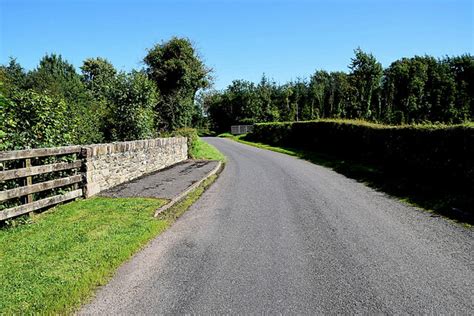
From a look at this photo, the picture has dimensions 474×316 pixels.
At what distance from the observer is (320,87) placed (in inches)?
2255

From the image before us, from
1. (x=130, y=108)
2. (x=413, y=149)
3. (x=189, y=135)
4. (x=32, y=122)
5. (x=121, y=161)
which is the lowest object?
(x=121, y=161)

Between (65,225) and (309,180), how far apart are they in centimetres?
931

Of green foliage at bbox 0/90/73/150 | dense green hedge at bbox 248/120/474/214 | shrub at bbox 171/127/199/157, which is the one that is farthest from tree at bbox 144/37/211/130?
green foliage at bbox 0/90/73/150

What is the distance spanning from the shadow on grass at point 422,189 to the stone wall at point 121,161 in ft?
28.1

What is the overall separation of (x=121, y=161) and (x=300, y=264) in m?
8.74

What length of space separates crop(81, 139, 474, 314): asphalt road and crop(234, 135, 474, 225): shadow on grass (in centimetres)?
64

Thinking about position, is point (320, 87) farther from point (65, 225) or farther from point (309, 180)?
point (65, 225)

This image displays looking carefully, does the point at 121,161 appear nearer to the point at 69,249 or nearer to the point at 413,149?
the point at 69,249

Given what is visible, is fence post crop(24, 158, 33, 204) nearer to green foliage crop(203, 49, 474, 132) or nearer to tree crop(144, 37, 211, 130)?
tree crop(144, 37, 211, 130)

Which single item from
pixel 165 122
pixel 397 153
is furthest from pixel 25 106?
pixel 165 122

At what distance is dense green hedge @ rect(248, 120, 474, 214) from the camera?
11.0 m

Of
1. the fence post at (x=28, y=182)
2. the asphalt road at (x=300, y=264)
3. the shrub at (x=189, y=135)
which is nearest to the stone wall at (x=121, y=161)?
the fence post at (x=28, y=182)

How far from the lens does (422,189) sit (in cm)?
1162

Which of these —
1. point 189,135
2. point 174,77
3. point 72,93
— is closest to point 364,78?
point 174,77
